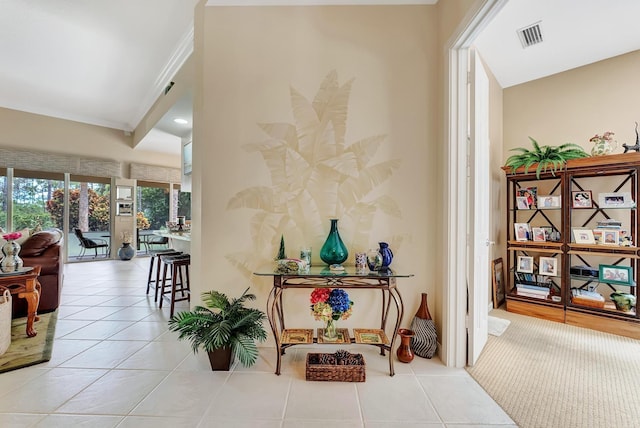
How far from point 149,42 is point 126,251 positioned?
5.32m

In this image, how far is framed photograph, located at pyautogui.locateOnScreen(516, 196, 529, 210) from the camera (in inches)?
132

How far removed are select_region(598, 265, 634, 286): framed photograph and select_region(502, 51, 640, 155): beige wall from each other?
1.25 metres

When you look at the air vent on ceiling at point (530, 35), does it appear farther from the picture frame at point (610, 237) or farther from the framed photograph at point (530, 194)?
the picture frame at point (610, 237)

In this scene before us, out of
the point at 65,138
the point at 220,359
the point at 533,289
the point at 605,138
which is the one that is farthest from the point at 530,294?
the point at 65,138

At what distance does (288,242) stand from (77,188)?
6.80 m

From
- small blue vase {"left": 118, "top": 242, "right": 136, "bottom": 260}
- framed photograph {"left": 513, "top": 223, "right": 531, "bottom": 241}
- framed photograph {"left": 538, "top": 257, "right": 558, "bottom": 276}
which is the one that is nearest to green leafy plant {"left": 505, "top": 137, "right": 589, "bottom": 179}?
framed photograph {"left": 513, "top": 223, "right": 531, "bottom": 241}

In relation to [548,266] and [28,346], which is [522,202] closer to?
[548,266]

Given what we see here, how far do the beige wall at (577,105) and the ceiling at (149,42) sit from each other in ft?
0.44

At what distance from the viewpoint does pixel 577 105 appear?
3.32 meters

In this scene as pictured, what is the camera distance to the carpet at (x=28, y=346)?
84.4 inches

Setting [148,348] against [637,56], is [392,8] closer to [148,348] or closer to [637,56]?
[637,56]

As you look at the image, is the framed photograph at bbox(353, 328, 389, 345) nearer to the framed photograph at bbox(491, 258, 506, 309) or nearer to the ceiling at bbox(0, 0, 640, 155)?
the framed photograph at bbox(491, 258, 506, 309)

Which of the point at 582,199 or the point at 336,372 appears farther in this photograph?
the point at 582,199

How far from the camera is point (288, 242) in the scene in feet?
8.02
